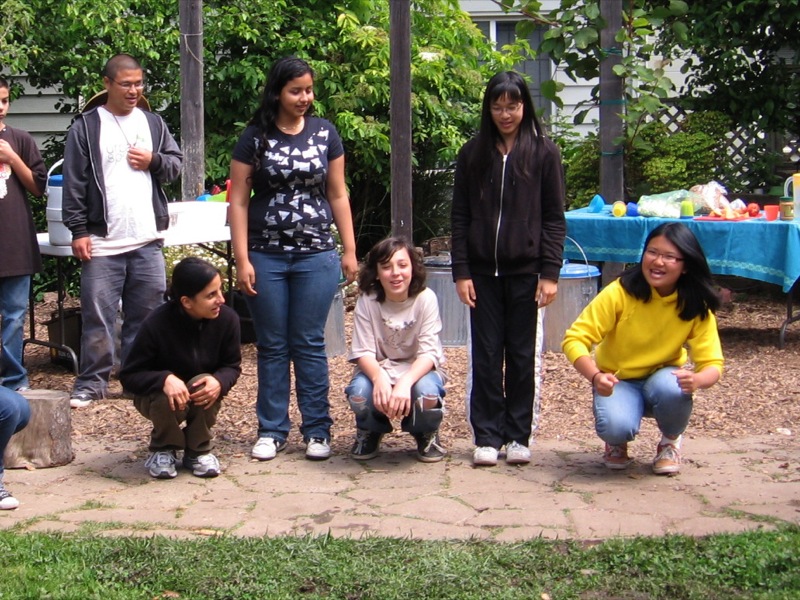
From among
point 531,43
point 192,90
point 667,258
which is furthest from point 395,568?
point 531,43

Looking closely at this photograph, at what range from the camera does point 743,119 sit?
1023 cm

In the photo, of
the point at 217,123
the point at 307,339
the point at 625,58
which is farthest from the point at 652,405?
the point at 217,123

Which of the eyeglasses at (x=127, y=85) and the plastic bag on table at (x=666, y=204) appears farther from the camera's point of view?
the plastic bag on table at (x=666, y=204)

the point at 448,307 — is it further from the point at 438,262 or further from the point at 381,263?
the point at 381,263

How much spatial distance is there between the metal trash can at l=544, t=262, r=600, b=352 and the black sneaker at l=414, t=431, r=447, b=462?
2.40 m

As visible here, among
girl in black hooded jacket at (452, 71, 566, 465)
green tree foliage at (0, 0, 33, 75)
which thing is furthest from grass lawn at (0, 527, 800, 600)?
green tree foliage at (0, 0, 33, 75)

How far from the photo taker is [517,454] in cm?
497

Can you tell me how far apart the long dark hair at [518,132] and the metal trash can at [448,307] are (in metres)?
2.46

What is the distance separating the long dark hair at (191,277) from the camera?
468 cm

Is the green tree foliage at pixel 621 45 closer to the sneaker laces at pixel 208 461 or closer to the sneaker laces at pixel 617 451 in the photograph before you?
the sneaker laces at pixel 617 451

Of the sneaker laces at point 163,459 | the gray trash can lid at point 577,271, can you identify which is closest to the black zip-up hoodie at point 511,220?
the sneaker laces at point 163,459

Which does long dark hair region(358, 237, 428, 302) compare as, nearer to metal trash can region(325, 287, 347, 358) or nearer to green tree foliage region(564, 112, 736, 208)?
metal trash can region(325, 287, 347, 358)

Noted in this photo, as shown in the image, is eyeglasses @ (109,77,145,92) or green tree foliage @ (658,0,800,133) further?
green tree foliage @ (658,0,800,133)

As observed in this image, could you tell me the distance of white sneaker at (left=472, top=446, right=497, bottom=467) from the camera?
4.94 m
